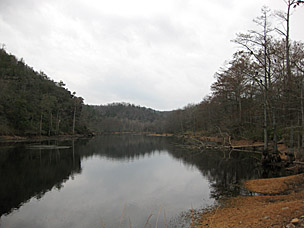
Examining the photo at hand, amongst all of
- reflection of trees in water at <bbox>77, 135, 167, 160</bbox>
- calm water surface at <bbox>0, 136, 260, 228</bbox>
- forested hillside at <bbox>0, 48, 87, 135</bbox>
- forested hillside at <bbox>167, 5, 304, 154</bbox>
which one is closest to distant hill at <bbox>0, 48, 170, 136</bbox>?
forested hillside at <bbox>0, 48, 87, 135</bbox>

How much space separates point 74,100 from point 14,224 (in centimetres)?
7183

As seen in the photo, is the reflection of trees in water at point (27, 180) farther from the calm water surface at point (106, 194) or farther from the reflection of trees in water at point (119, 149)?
the reflection of trees in water at point (119, 149)

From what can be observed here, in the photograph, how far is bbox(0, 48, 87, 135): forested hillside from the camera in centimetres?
4469

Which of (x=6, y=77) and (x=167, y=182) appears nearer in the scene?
(x=167, y=182)

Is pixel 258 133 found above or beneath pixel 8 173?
above

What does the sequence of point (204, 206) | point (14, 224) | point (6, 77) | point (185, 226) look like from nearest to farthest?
1. point (185, 226)
2. point (14, 224)
3. point (204, 206)
4. point (6, 77)

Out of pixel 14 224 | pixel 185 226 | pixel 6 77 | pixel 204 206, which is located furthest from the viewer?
pixel 6 77

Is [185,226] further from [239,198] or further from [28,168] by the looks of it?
[28,168]

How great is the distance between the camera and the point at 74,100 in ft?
245

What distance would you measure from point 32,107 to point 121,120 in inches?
3352

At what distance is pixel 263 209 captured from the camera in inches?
251

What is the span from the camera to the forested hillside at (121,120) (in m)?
94.0

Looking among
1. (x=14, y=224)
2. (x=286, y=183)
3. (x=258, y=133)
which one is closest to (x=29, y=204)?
(x=14, y=224)

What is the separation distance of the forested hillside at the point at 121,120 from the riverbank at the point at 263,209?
75150 mm
